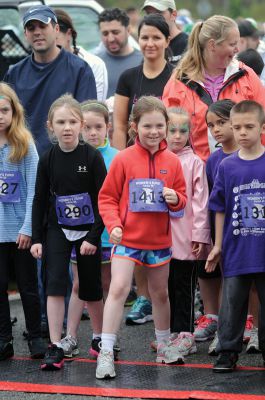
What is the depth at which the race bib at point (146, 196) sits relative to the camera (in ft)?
22.0

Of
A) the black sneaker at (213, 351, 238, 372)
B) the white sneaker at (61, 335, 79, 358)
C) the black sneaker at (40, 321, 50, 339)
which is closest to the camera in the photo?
the black sneaker at (213, 351, 238, 372)

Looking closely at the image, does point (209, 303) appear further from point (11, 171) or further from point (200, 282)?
point (11, 171)

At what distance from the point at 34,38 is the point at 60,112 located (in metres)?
1.37

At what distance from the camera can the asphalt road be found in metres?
6.30

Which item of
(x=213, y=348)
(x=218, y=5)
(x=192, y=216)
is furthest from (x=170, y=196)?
(x=218, y=5)

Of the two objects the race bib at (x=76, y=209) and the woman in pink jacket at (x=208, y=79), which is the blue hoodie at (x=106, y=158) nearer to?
the woman in pink jacket at (x=208, y=79)

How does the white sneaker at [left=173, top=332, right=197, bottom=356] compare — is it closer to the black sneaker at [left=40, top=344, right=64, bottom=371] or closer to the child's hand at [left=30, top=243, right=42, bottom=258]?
the black sneaker at [left=40, top=344, right=64, bottom=371]

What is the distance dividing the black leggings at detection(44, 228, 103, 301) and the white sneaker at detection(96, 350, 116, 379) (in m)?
0.64

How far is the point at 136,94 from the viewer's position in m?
8.55

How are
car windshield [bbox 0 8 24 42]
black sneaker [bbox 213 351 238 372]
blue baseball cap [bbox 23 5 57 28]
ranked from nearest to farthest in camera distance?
black sneaker [bbox 213 351 238 372] → blue baseball cap [bbox 23 5 57 28] → car windshield [bbox 0 8 24 42]

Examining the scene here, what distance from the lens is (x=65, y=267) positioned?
714 cm

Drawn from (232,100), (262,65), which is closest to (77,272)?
(232,100)

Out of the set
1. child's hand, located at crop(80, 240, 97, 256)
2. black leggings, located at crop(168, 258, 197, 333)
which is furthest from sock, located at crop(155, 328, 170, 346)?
child's hand, located at crop(80, 240, 97, 256)

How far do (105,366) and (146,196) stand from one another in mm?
1111
